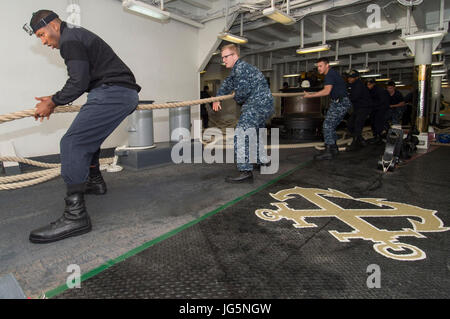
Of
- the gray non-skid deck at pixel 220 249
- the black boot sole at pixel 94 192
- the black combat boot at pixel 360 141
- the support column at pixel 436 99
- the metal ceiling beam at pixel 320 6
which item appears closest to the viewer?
the gray non-skid deck at pixel 220 249

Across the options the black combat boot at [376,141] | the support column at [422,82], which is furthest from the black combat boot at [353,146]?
the support column at [422,82]

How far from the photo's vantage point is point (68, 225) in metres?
1.64

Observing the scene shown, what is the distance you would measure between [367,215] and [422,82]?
5.35m

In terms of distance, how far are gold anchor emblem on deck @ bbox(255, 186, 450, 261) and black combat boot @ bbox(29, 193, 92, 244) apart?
1.20m

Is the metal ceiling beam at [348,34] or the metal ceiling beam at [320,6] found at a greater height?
the metal ceiling beam at [348,34]

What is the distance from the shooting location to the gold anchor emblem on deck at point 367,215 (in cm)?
149

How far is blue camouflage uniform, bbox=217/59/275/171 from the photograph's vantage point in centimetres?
281

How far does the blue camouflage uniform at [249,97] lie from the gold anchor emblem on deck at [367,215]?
67 centimetres

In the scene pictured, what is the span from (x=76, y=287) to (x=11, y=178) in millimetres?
2293

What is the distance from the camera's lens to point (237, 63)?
9.24 feet

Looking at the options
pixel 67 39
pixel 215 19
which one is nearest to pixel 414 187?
pixel 67 39

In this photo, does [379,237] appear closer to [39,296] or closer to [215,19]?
[39,296]
